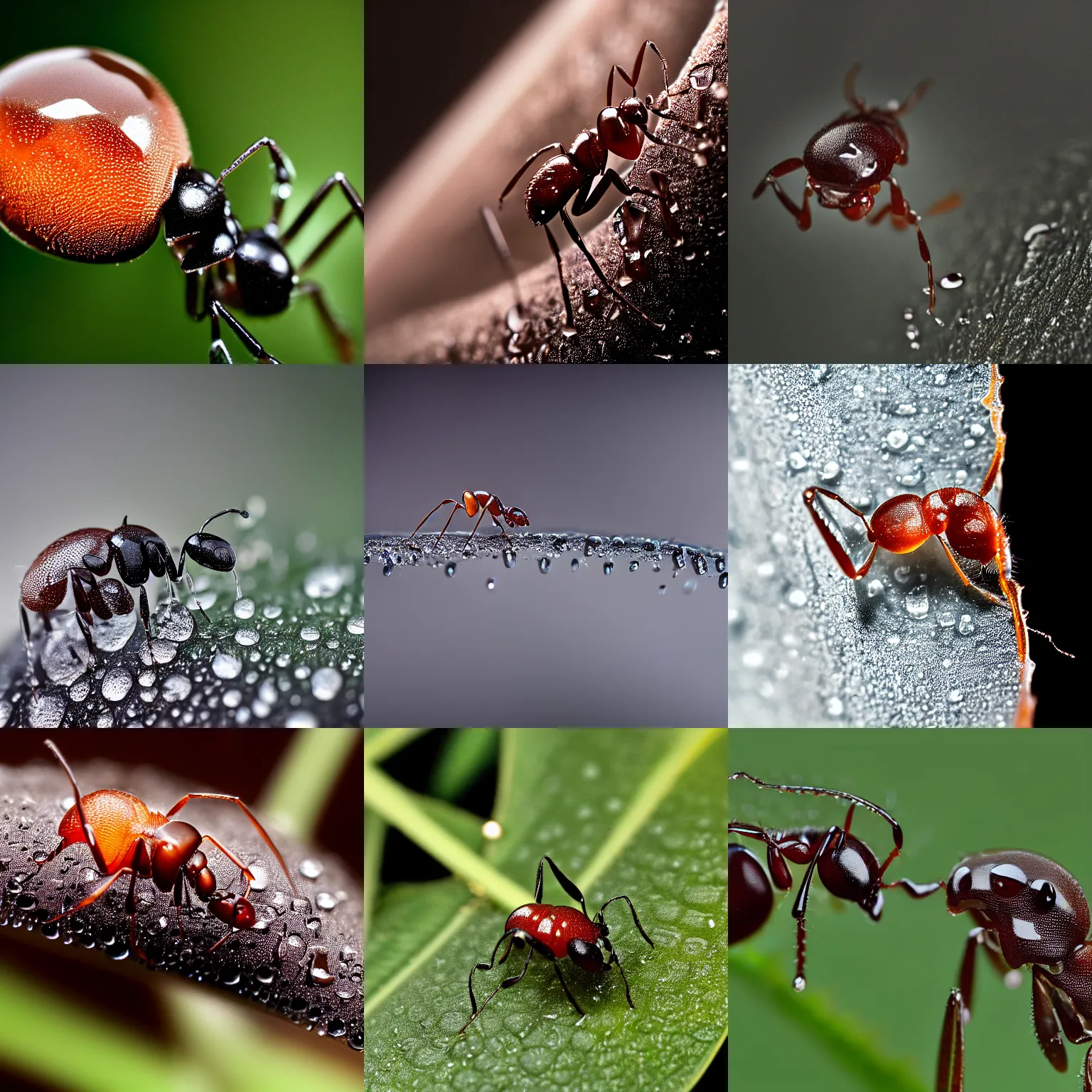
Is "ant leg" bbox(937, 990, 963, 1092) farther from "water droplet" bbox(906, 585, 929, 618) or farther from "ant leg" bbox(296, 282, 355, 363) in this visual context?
"ant leg" bbox(296, 282, 355, 363)

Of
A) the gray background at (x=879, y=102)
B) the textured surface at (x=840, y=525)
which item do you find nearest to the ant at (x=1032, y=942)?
the textured surface at (x=840, y=525)

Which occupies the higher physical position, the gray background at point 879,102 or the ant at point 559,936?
the gray background at point 879,102

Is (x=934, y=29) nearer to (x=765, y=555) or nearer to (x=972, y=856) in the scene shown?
(x=765, y=555)

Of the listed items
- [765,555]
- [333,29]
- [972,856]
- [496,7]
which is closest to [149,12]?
[333,29]

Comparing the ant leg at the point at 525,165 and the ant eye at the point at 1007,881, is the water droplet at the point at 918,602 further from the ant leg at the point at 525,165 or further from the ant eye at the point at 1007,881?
the ant leg at the point at 525,165

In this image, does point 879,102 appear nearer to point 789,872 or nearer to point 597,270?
point 597,270
